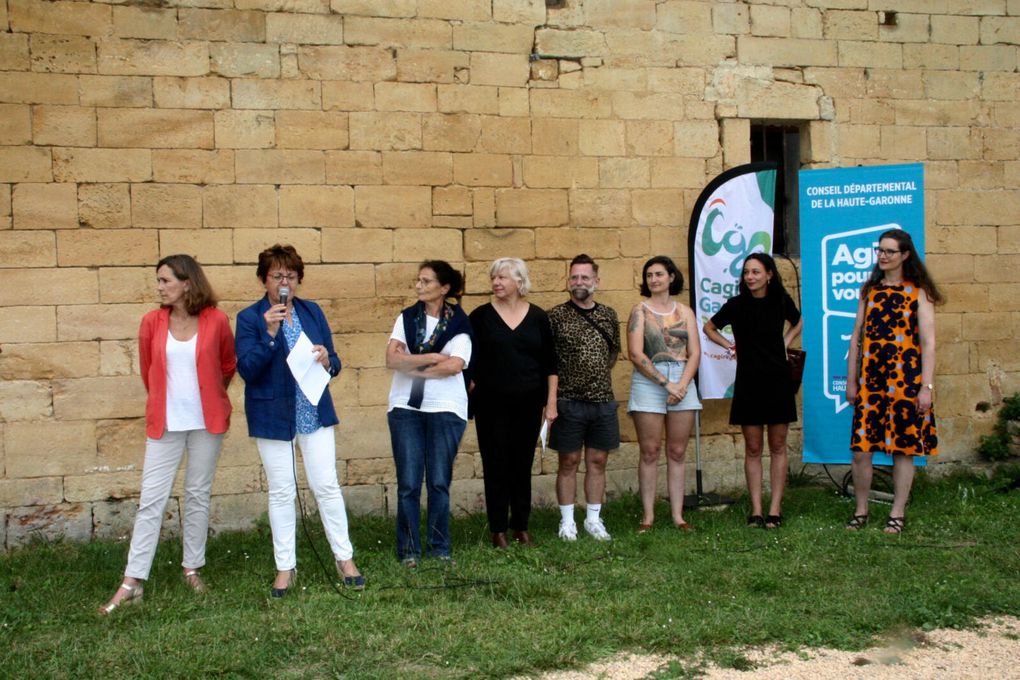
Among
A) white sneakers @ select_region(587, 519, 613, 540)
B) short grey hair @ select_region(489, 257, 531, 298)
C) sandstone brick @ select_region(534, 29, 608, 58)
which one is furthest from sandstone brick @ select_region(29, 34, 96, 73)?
white sneakers @ select_region(587, 519, 613, 540)

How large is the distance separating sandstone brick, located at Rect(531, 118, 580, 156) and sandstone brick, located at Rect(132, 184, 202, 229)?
247 cm

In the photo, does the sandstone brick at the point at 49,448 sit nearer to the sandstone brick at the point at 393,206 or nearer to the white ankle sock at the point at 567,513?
the sandstone brick at the point at 393,206

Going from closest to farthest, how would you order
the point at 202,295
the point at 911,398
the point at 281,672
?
the point at 281,672
the point at 202,295
the point at 911,398

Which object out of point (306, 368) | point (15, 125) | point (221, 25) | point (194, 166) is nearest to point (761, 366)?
point (306, 368)

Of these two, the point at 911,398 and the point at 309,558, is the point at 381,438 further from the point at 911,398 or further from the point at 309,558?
the point at 911,398

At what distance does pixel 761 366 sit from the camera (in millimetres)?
7465

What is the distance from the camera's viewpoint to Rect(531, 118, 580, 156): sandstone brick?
8273mm

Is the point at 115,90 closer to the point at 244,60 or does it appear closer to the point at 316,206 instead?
the point at 244,60

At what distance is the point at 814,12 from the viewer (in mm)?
8867

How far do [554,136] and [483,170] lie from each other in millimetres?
616

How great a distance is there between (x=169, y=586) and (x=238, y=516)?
159 cm

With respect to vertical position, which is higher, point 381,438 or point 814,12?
point 814,12

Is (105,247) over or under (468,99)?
under

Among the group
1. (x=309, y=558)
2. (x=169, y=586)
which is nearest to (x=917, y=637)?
(x=309, y=558)
